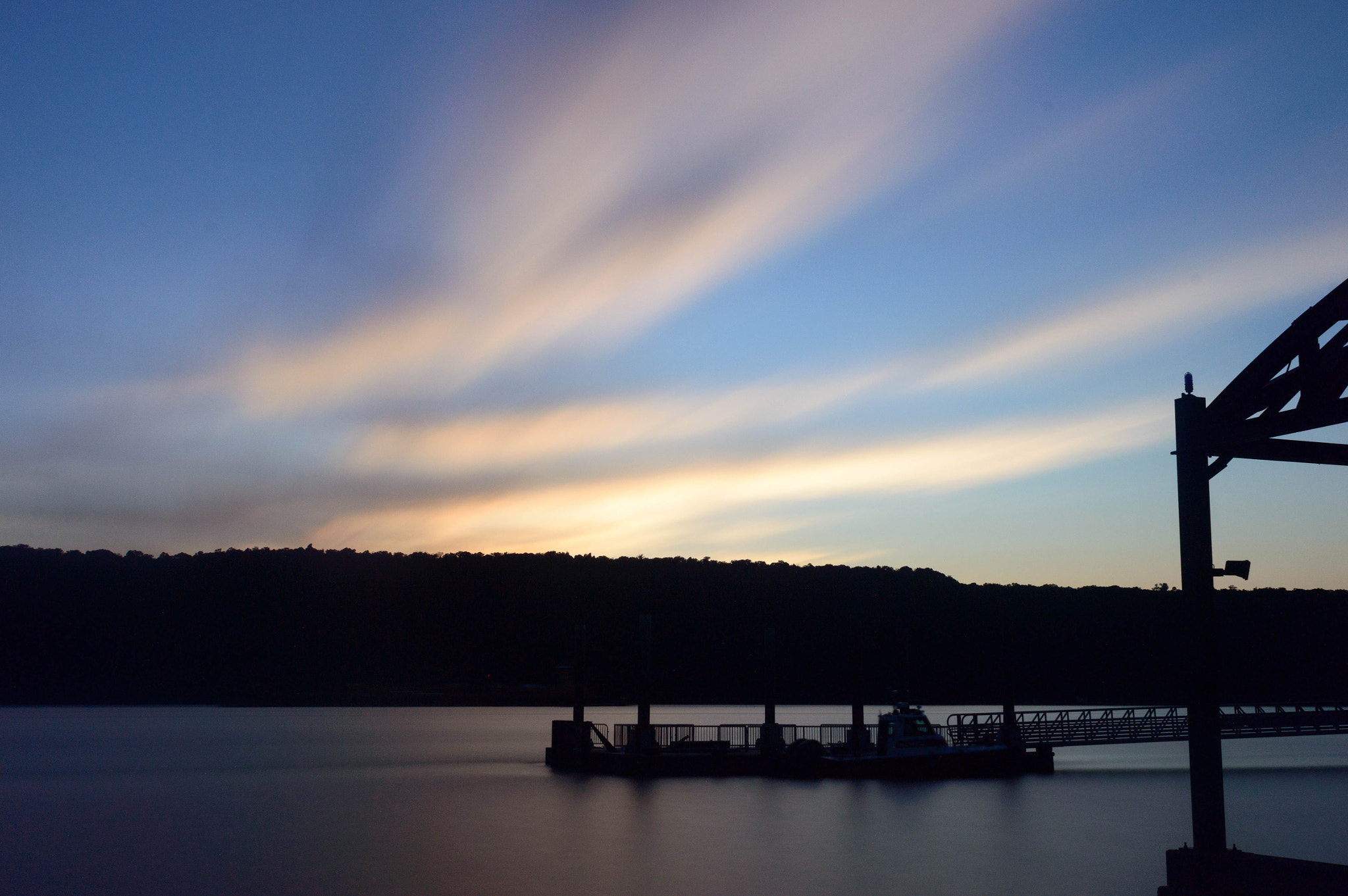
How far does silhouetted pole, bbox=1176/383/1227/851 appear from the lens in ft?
44.4

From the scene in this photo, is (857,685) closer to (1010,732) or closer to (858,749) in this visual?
(858,749)

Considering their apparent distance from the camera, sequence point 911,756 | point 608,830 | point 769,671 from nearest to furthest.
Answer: point 608,830 → point 911,756 → point 769,671


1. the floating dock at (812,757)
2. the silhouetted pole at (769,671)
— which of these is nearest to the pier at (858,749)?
the floating dock at (812,757)

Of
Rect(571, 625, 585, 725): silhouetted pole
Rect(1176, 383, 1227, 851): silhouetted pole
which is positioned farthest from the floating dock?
Rect(1176, 383, 1227, 851): silhouetted pole

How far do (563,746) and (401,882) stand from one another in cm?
2603

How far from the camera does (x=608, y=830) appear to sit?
40719 mm

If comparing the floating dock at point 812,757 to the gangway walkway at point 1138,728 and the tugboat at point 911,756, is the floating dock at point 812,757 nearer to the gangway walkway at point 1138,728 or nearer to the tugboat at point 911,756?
the tugboat at point 911,756

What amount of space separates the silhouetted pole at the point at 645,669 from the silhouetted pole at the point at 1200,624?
3553cm

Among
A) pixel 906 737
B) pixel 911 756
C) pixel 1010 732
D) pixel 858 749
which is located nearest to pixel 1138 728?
pixel 1010 732

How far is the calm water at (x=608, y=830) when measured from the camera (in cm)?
3123

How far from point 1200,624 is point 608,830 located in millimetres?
30363

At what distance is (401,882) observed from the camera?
30547mm

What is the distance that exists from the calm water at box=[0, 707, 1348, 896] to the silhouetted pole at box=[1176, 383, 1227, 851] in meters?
16.7

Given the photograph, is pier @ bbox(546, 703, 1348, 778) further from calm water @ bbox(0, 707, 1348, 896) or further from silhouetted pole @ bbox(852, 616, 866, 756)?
calm water @ bbox(0, 707, 1348, 896)
